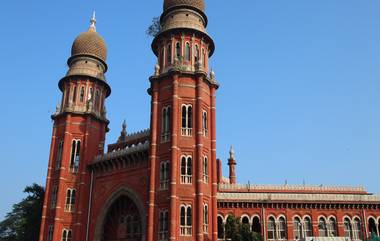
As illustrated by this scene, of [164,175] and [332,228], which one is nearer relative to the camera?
[164,175]

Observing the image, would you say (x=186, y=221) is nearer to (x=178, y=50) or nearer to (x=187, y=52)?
(x=187, y=52)

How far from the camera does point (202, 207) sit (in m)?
33.2

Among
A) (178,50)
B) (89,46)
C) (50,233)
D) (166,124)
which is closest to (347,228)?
(166,124)

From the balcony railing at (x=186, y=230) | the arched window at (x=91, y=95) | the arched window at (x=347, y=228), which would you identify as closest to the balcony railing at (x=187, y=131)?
the balcony railing at (x=186, y=230)

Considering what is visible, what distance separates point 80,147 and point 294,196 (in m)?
23.9

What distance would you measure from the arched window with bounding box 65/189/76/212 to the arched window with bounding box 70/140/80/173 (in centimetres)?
226

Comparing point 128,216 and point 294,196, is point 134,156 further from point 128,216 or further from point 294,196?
point 294,196

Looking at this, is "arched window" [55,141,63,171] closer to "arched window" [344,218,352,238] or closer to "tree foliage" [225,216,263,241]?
"tree foliage" [225,216,263,241]

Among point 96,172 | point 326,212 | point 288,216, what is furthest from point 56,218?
point 326,212

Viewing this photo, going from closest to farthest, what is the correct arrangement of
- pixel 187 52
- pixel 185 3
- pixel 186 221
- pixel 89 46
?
pixel 186 221 → pixel 187 52 → pixel 185 3 → pixel 89 46

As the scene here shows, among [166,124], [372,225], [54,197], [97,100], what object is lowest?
[372,225]

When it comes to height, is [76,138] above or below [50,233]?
above

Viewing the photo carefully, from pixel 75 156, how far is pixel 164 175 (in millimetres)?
14297

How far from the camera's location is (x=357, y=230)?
4284cm
